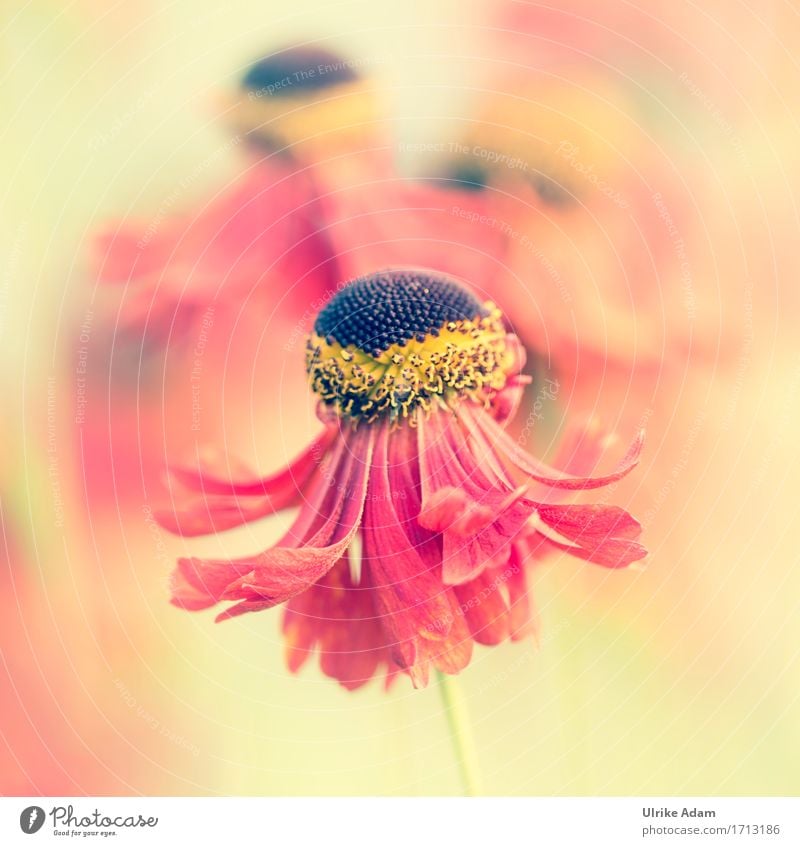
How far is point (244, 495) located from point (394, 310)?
185 mm

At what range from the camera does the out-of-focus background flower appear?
72 cm

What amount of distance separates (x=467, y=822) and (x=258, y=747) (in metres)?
0.17

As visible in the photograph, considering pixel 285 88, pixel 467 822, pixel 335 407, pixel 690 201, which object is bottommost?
pixel 467 822

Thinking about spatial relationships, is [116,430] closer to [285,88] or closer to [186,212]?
[186,212]

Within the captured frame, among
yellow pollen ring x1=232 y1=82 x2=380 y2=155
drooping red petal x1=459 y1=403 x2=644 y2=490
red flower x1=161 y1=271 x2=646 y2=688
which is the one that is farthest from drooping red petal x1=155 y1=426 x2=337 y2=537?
yellow pollen ring x1=232 y1=82 x2=380 y2=155

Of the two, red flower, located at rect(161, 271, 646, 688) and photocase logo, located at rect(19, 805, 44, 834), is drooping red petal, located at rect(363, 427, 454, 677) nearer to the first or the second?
red flower, located at rect(161, 271, 646, 688)

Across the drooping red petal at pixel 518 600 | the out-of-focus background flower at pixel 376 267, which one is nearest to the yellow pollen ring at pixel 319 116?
the out-of-focus background flower at pixel 376 267

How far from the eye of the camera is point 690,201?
0.72 metres

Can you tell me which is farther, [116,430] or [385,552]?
[116,430]

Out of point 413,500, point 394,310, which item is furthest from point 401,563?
point 394,310

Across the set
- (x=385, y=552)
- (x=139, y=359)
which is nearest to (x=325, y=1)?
(x=139, y=359)

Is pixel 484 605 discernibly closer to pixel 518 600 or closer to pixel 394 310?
pixel 518 600

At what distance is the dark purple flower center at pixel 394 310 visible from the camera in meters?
0.63

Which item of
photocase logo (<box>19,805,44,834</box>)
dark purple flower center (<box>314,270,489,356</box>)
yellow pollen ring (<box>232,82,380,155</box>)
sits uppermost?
yellow pollen ring (<box>232,82,380,155</box>)
